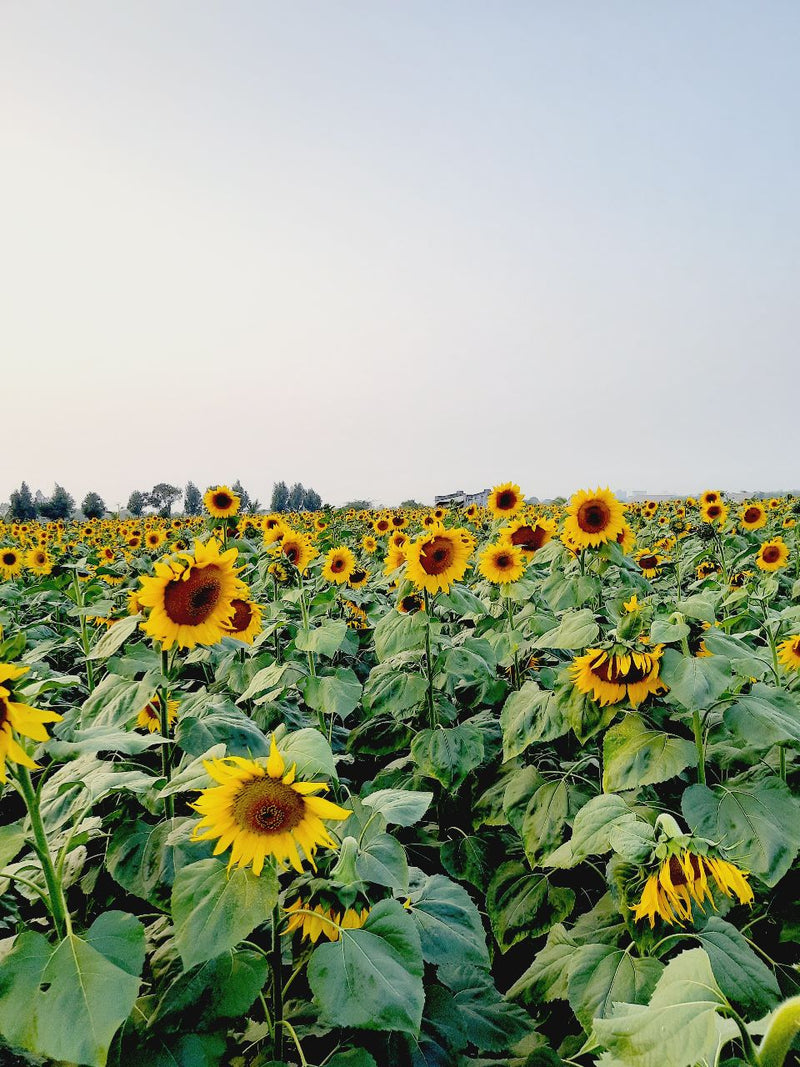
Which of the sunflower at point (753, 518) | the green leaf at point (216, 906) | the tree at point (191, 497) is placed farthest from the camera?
the tree at point (191, 497)

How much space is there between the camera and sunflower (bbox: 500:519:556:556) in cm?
470

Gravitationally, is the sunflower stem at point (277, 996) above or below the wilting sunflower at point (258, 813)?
below

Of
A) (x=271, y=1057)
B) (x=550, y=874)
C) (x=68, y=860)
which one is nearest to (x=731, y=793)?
(x=550, y=874)

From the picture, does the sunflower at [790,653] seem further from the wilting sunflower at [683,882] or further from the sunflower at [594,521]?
the wilting sunflower at [683,882]

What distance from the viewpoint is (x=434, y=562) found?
3.76 metres

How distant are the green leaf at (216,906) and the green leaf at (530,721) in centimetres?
151

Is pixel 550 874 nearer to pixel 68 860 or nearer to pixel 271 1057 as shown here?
pixel 271 1057

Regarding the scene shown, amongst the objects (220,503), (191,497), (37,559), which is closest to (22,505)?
(191,497)

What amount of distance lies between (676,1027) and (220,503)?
5573 millimetres

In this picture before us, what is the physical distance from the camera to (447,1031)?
1.91 meters

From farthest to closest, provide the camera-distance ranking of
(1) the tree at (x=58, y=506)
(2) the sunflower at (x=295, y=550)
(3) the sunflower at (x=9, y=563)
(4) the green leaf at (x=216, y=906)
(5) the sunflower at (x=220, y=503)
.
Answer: (1) the tree at (x=58, y=506), (3) the sunflower at (x=9, y=563), (5) the sunflower at (x=220, y=503), (2) the sunflower at (x=295, y=550), (4) the green leaf at (x=216, y=906)

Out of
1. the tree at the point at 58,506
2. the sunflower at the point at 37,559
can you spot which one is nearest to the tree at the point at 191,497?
the tree at the point at 58,506

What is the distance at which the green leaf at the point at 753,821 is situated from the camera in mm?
1909

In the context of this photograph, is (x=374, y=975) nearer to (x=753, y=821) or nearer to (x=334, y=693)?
(x=753, y=821)
